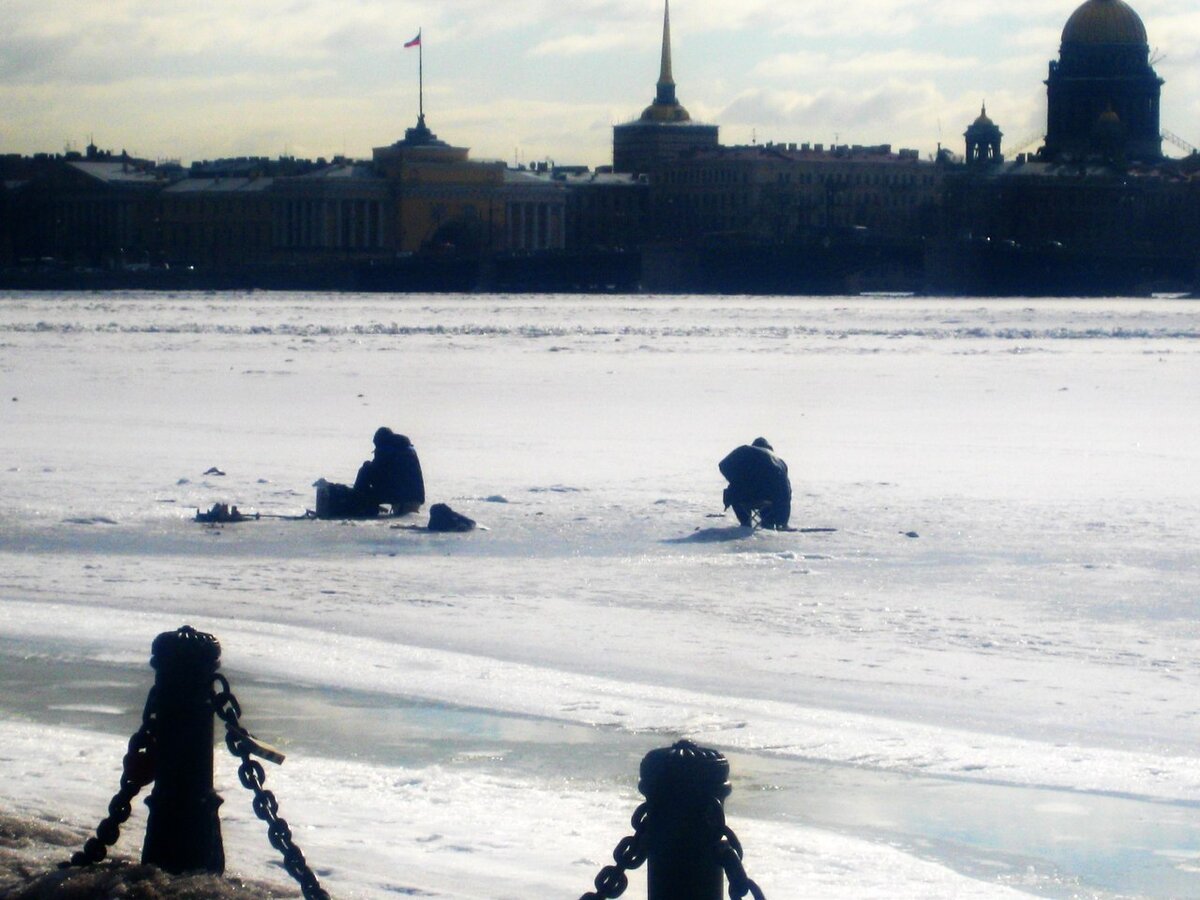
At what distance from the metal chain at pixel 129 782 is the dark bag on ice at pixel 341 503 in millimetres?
6426

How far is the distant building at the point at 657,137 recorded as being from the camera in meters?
123

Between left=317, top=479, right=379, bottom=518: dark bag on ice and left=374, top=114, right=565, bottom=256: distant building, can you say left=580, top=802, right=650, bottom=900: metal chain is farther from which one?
left=374, top=114, right=565, bottom=256: distant building

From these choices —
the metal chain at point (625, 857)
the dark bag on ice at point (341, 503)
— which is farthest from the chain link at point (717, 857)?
the dark bag on ice at point (341, 503)

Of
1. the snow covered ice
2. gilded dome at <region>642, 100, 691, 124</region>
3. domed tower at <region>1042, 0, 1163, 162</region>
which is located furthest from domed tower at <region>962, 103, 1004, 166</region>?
the snow covered ice

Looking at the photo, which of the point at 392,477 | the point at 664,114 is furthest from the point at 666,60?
the point at 392,477

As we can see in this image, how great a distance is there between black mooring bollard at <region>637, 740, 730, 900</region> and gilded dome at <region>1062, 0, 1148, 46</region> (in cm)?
9861

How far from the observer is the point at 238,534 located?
9.67m

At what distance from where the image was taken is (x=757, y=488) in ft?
32.8

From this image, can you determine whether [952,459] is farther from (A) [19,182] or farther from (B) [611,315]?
(A) [19,182]

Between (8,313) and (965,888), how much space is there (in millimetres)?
42641

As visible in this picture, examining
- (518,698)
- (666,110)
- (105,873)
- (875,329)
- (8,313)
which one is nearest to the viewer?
(105,873)

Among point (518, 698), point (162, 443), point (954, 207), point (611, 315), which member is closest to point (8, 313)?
point (611, 315)

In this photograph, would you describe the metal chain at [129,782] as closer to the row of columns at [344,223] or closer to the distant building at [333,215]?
the distant building at [333,215]

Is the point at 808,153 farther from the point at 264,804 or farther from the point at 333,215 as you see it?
the point at 264,804
